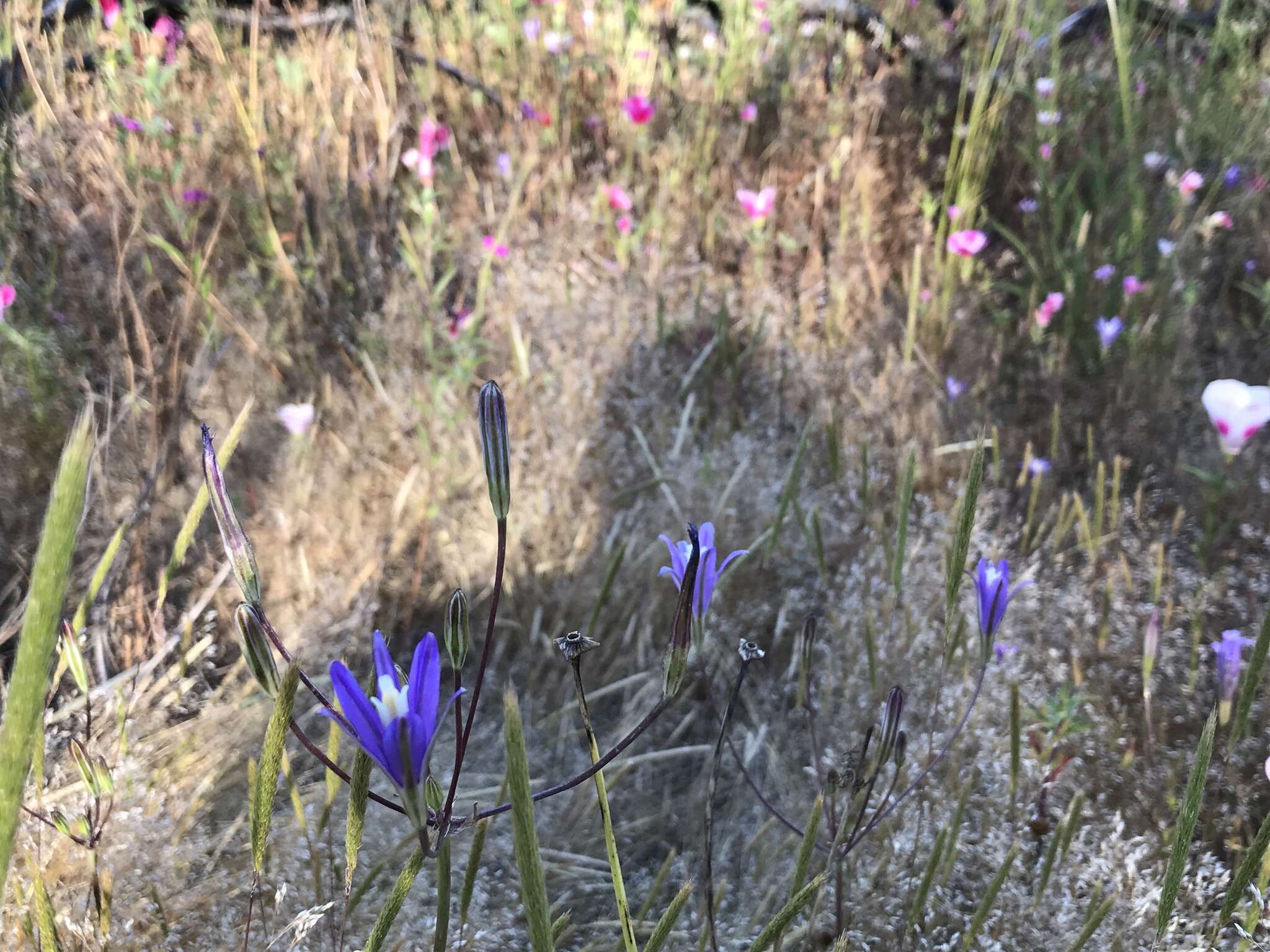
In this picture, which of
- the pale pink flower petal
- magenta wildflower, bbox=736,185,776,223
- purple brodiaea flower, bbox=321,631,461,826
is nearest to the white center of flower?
purple brodiaea flower, bbox=321,631,461,826

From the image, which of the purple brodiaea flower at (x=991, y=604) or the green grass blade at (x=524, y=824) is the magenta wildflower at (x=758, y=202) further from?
the green grass blade at (x=524, y=824)

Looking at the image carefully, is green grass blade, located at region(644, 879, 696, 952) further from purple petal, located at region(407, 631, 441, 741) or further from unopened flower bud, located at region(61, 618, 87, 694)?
unopened flower bud, located at region(61, 618, 87, 694)

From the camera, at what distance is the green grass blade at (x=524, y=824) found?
0.38m

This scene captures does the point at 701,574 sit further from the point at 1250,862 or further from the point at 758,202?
the point at 758,202

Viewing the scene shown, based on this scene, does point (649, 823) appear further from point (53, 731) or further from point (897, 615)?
point (53, 731)

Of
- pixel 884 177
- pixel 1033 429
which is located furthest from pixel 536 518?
pixel 884 177

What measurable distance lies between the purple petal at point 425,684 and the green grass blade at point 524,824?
0.15 meters

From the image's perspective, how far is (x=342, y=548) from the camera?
1484mm

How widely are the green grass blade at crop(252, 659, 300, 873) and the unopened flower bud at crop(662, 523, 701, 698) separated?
0.82ft

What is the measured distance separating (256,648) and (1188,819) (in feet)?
2.11

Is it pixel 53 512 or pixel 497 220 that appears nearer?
pixel 53 512

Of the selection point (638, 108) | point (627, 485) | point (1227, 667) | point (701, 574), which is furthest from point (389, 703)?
point (638, 108)

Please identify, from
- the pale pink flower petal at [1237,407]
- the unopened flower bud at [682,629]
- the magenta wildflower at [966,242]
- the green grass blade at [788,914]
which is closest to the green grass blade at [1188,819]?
the green grass blade at [788,914]

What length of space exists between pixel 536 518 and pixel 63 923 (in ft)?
2.93
